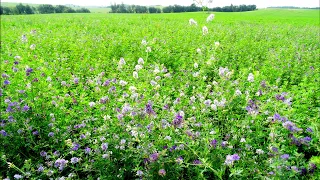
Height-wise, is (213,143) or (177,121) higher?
(177,121)

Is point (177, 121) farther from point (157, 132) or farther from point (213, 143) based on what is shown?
point (213, 143)

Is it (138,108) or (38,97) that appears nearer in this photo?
(138,108)

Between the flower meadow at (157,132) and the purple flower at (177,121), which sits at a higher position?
the purple flower at (177,121)

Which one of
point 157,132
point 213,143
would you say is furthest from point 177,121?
point 213,143

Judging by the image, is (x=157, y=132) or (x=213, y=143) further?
(x=157, y=132)

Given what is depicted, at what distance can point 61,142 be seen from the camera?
3.05 meters

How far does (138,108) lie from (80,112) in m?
1.14

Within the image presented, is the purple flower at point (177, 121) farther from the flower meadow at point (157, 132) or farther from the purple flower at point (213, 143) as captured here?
the purple flower at point (213, 143)

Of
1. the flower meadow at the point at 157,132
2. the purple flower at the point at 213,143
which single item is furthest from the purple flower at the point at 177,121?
the purple flower at the point at 213,143

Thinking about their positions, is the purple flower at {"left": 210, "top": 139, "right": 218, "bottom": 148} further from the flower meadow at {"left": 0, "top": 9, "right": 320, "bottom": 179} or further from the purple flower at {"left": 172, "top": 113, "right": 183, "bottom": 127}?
the purple flower at {"left": 172, "top": 113, "right": 183, "bottom": 127}

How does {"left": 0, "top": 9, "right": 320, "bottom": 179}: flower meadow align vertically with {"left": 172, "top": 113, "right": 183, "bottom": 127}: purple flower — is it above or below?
below

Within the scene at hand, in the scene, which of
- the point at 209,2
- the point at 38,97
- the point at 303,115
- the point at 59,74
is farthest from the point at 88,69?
the point at 303,115

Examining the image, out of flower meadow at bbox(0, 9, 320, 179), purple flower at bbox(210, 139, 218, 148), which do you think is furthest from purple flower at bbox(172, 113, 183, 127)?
purple flower at bbox(210, 139, 218, 148)

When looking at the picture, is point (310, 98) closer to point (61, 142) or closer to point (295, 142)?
point (295, 142)
